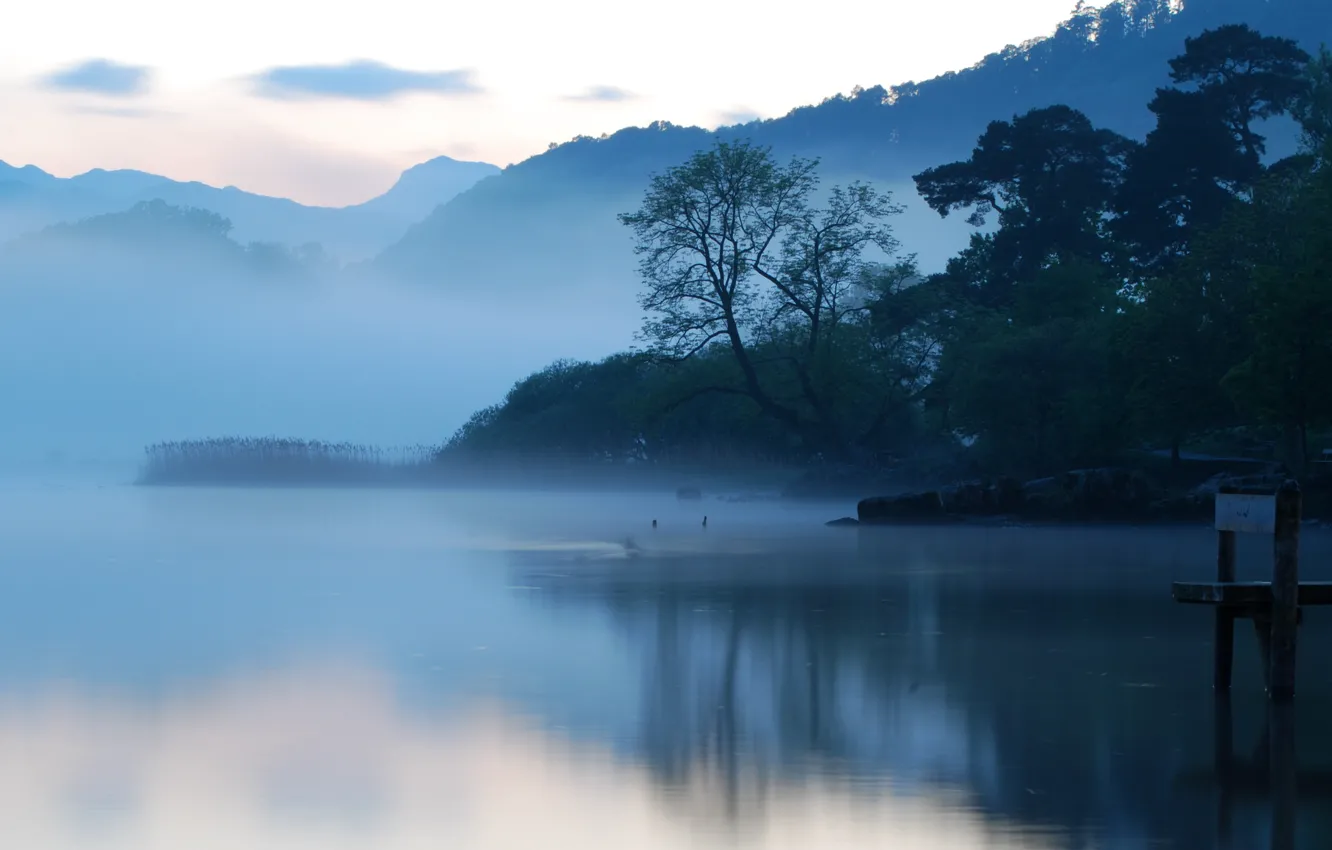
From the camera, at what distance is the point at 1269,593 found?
14.0 m

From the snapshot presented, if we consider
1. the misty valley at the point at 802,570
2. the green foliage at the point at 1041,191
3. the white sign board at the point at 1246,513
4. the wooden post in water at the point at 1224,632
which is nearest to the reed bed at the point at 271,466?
the misty valley at the point at 802,570

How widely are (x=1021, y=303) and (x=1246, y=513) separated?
43.1 m

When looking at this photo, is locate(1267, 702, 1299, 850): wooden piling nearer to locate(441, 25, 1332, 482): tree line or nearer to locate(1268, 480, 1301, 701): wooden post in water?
locate(1268, 480, 1301, 701): wooden post in water

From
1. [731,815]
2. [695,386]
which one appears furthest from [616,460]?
[731,815]

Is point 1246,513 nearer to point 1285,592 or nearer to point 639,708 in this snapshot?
point 1285,592

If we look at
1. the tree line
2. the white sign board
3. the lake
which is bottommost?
the lake

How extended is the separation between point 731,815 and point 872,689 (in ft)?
15.8

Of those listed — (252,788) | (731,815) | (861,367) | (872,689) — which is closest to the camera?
(731,815)

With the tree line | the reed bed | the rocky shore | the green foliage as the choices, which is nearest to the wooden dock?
the tree line

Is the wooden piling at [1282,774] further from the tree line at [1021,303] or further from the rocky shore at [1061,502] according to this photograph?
the rocky shore at [1061,502]

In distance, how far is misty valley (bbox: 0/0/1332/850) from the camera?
10844mm

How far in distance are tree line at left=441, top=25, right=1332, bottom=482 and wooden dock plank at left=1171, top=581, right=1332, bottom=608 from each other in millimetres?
24457

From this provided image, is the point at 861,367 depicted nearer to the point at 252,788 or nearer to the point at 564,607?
the point at 564,607

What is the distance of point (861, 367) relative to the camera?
60.0 metres
